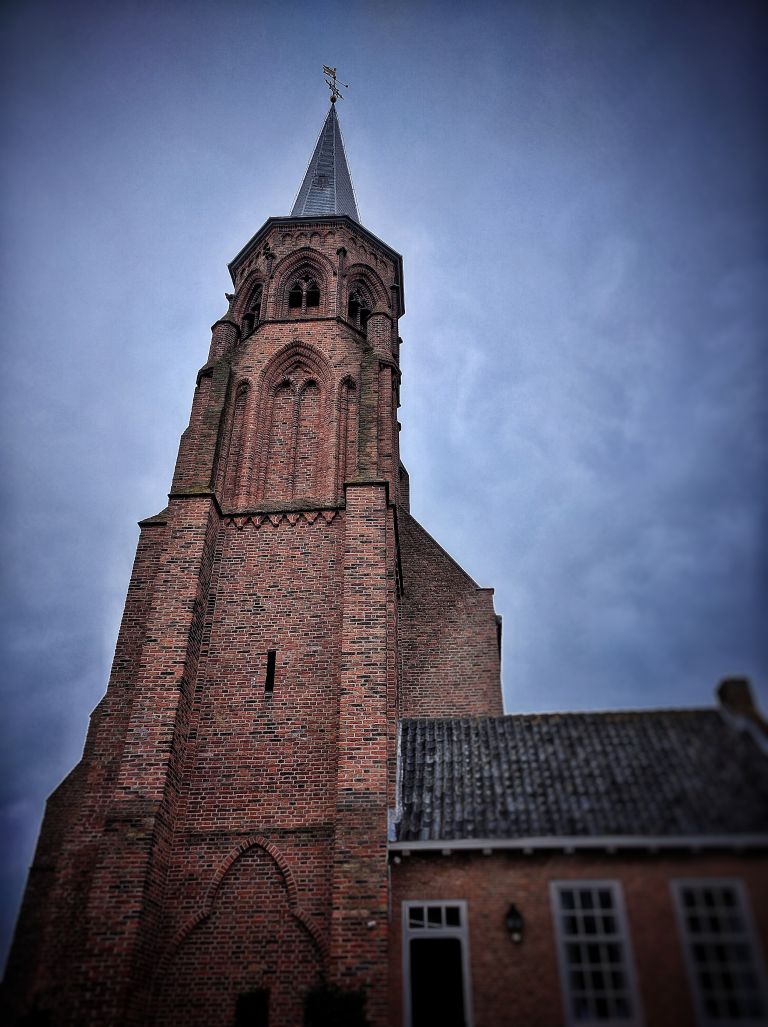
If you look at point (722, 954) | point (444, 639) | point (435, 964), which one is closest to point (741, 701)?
point (722, 954)

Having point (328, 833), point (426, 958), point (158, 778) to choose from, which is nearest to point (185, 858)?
point (158, 778)

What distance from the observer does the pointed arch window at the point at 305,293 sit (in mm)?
21597

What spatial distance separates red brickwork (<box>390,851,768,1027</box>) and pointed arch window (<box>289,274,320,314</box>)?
1558cm

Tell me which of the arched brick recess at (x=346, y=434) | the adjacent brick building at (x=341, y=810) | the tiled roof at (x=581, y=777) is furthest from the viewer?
the arched brick recess at (x=346, y=434)

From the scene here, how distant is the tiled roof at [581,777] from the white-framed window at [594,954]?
0.88 meters

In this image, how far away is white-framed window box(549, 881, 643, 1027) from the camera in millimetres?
9742

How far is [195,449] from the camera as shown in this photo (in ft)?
57.5

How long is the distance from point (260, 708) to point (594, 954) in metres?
7.15

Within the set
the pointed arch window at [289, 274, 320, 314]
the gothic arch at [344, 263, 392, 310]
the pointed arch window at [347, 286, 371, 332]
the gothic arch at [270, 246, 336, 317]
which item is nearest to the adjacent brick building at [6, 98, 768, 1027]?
the gothic arch at [270, 246, 336, 317]

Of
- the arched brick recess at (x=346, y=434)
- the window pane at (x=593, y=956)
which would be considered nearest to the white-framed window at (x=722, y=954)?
the window pane at (x=593, y=956)

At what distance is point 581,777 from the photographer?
12.5 m

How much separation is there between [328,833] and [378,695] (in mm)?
2522

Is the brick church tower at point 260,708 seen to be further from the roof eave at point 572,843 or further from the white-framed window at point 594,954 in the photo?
the white-framed window at point 594,954

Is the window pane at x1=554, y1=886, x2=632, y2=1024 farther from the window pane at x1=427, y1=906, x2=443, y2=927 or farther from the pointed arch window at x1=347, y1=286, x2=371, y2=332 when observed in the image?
the pointed arch window at x1=347, y1=286, x2=371, y2=332
